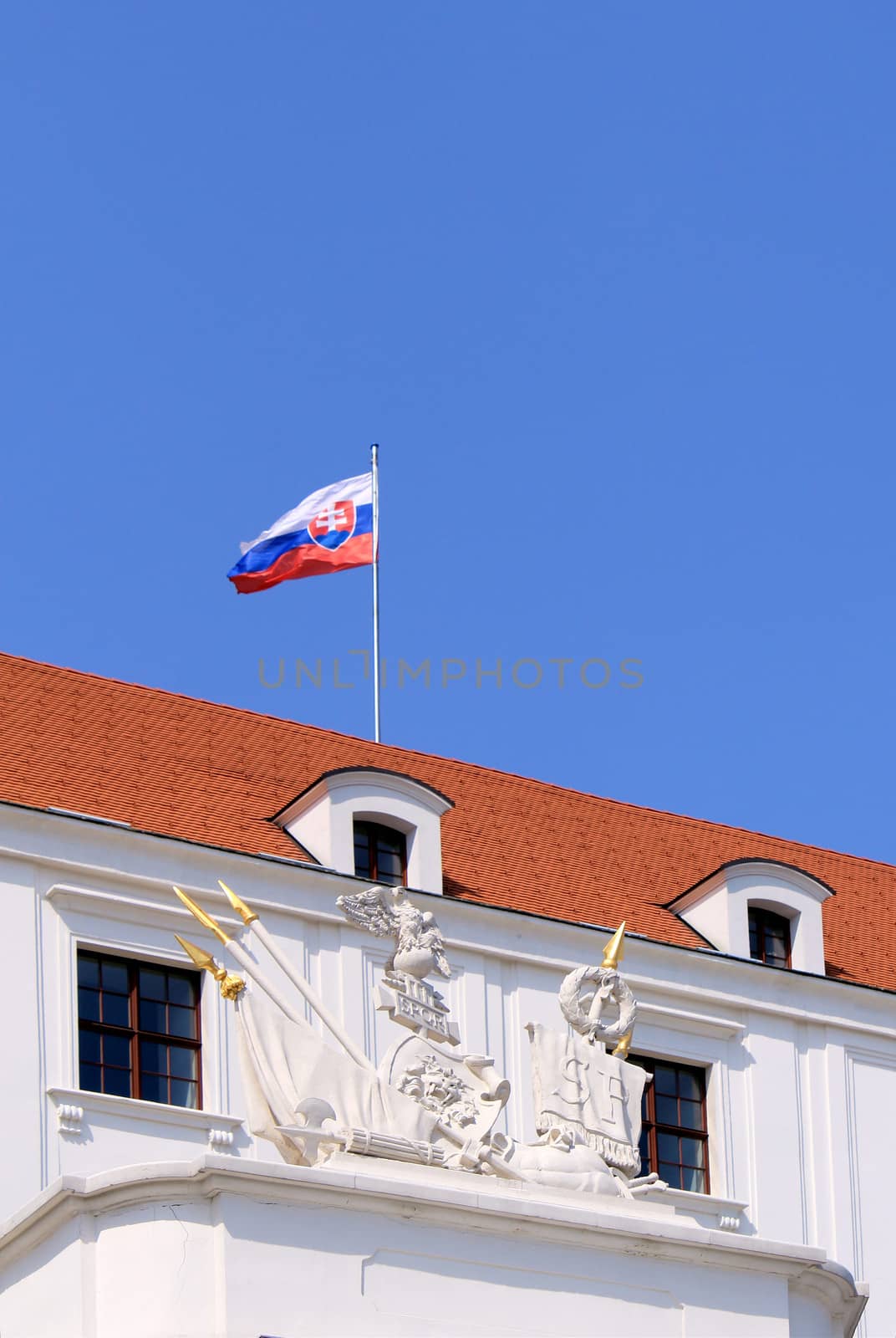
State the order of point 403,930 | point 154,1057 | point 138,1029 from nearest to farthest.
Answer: point 403,930 < point 154,1057 < point 138,1029

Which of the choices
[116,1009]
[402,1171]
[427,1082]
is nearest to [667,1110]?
[116,1009]

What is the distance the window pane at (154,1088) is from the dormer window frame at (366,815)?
3040 mm

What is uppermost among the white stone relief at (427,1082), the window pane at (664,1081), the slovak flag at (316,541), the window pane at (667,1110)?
the slovak flag at (316,541)

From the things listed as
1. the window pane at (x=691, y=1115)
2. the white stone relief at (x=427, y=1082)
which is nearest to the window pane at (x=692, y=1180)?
the window pane at (x=691, y=1115)

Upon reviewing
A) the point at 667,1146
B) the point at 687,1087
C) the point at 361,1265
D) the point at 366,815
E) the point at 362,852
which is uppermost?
the point at 366,815

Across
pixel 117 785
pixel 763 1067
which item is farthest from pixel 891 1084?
pixel 117 785

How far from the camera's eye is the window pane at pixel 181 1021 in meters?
31.7

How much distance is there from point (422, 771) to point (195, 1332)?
13589mm

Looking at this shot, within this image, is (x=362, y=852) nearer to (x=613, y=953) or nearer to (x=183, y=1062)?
(x=183, y=1062)

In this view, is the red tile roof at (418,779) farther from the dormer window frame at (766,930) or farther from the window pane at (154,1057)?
the window pane at (154,1057)

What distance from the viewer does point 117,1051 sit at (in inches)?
1232

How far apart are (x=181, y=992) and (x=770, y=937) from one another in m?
7.13

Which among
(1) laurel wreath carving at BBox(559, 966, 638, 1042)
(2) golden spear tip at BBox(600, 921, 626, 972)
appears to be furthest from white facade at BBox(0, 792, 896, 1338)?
(2) golden spear tip at BBox(600, 921, 626, 972)

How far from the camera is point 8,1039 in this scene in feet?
100
